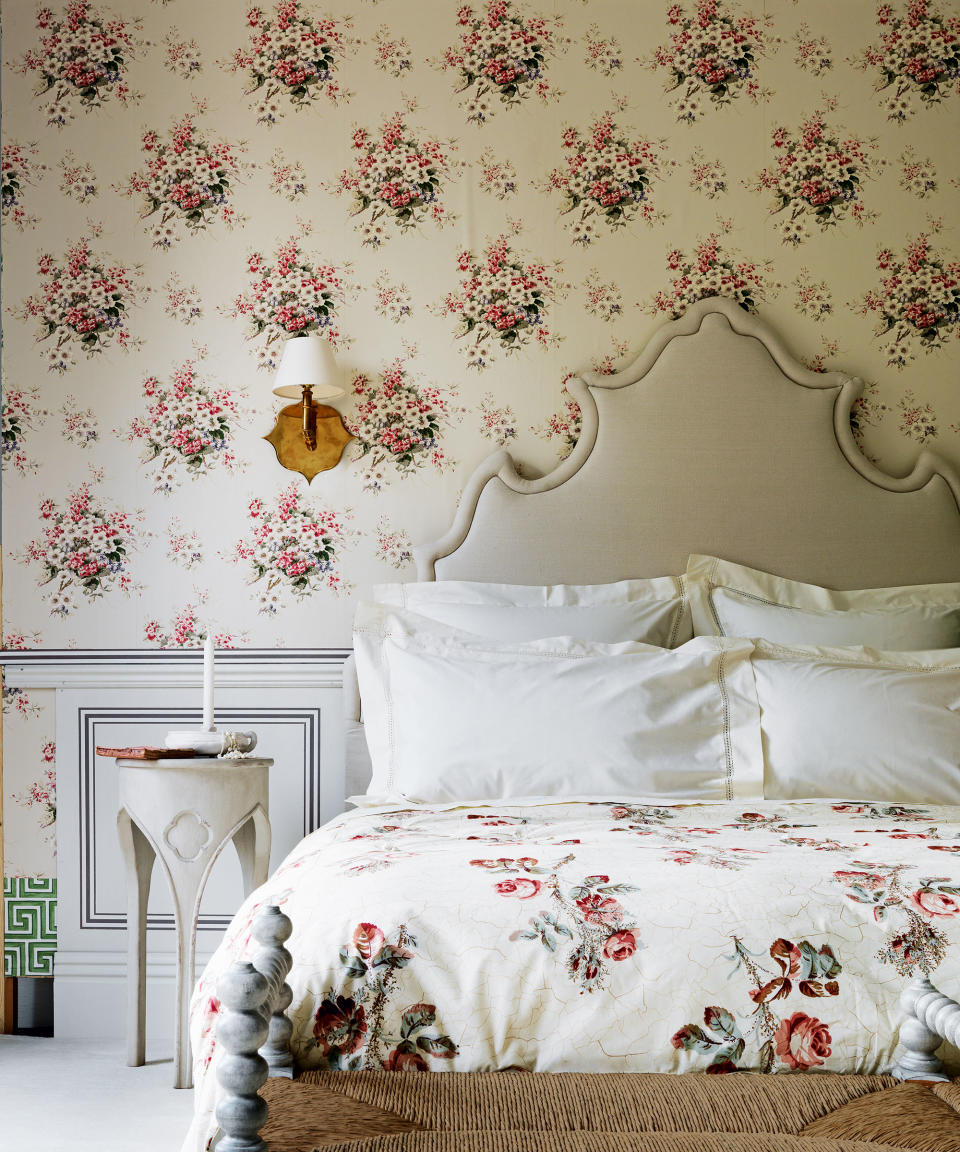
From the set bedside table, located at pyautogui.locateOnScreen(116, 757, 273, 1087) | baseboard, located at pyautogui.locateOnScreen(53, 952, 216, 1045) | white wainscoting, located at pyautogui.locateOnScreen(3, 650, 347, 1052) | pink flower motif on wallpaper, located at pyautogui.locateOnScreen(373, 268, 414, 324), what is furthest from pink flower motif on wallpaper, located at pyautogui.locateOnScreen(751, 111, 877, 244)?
baseboard, located at pyautogui.locateOnScreen(53, 952, 216, 1045)

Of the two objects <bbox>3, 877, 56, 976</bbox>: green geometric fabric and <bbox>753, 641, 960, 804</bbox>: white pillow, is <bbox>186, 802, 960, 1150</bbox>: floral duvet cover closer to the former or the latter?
<bbox>753, 641, 960, 804</bbox>: white pillow

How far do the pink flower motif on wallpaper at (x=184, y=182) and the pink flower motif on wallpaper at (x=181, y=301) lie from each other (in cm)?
11

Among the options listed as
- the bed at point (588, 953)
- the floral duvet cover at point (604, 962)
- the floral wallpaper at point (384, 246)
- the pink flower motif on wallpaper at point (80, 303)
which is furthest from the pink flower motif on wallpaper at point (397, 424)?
the floral duvet cover at point (604, 962)

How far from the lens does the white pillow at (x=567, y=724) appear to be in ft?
6.84

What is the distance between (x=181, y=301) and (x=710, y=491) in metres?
1.54

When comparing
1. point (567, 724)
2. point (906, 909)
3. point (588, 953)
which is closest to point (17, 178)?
point (567, 724)

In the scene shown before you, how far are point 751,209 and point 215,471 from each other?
65.0 inches

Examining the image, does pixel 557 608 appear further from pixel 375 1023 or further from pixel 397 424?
pixel 375 1023

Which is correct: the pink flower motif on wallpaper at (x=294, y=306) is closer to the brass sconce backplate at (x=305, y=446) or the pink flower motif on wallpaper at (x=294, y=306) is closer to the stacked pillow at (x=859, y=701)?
the brass sconce backplate at (x=305, y=446)

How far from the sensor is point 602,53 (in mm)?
2969

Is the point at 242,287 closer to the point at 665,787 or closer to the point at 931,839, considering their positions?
the point at 665,787

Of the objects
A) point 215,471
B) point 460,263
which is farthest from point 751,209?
point 215,471

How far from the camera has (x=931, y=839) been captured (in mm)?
1548

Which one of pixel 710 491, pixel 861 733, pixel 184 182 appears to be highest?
pixel 184 182
